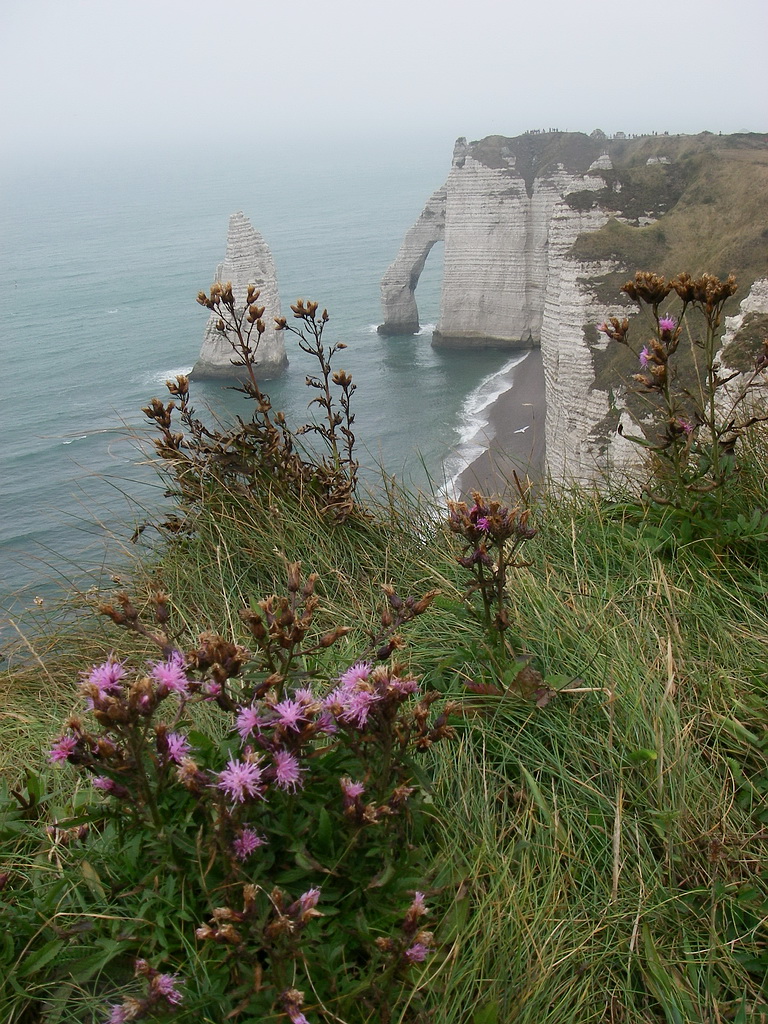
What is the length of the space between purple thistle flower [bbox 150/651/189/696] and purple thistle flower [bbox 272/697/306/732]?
19cm

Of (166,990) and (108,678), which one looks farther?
(108,678)

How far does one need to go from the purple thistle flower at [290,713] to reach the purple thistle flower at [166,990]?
44 centimetres

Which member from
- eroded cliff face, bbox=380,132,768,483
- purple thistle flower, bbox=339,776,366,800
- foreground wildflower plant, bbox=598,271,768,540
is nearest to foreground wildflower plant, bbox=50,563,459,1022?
purple thistle flower, bbox=339,776,366,800

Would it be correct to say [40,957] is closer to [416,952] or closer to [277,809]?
[277,809]

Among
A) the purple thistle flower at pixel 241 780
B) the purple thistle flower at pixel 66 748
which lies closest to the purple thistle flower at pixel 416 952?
the purple thistle flower at pixel 241 780

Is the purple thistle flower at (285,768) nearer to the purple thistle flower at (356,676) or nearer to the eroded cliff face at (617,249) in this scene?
the purple thistle flower at (356,676)

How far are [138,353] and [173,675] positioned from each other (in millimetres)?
48068

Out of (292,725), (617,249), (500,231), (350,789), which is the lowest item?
(500,231)

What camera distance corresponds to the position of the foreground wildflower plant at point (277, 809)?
1.37 m

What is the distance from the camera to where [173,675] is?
4.91ft

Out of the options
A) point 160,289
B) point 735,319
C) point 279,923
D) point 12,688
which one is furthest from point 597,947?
point 160,289

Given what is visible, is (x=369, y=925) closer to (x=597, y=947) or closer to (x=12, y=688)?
(x=597, y=947)

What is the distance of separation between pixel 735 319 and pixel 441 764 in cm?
1501

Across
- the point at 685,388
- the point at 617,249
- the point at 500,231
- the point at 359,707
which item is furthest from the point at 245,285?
the point at 359,707
